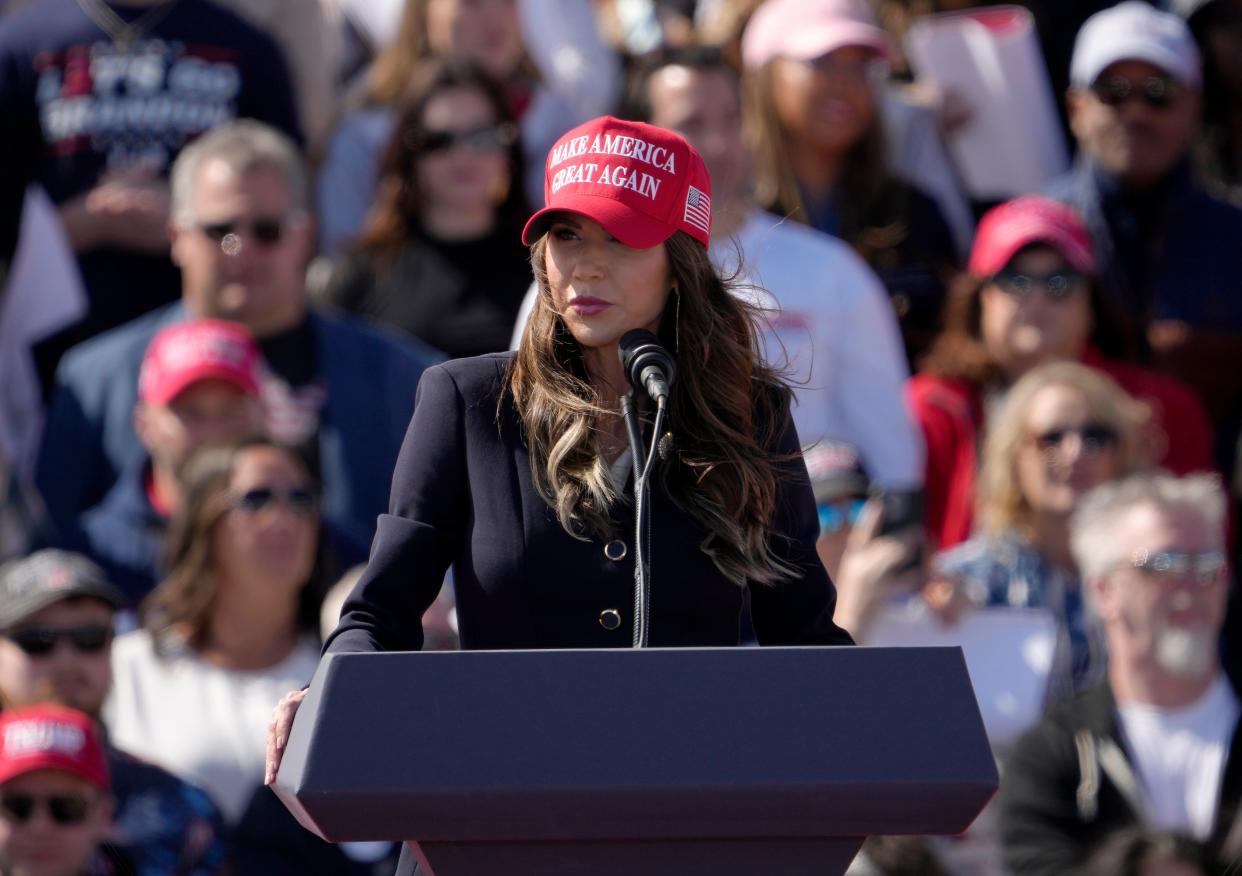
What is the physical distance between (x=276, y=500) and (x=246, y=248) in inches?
38.6

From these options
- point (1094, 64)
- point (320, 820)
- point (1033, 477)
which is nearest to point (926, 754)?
point (320, 820)

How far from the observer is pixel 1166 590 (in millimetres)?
5703

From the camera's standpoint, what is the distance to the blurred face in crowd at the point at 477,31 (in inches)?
294

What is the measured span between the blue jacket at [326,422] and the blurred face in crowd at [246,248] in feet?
0.52

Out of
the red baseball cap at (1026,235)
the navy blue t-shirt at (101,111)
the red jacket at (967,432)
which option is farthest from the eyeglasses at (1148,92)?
the navy blue t-shirt at (101,111)

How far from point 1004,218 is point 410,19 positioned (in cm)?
215

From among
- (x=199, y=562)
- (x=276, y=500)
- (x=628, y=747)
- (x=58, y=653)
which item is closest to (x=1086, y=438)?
(x=276, y=500)

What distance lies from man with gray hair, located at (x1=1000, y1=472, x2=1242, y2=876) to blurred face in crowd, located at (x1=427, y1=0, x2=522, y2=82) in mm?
2782

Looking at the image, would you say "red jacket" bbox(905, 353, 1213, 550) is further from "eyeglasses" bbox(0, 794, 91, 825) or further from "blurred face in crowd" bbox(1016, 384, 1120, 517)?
"eyeglasses" bbox(0, 794, 91, 825)

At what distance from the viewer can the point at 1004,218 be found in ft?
22.6

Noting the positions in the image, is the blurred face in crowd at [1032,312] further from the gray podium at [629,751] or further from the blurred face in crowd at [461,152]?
the gray podium at [629,751]

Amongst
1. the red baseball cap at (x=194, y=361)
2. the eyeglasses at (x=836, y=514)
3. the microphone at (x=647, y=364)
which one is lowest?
the eyeglasses at (x=836, y=514)

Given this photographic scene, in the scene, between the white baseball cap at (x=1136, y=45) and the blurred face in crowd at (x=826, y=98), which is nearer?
the blurred face in crowd at (x=826, y=98)

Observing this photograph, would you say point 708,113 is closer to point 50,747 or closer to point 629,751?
point 50,747
